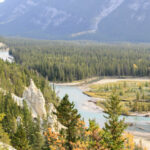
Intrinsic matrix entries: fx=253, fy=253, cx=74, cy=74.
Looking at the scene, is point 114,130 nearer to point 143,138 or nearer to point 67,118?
point 67,118

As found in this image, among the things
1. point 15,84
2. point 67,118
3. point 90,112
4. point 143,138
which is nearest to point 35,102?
point 15,84

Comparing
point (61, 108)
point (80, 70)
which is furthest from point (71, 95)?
point (61, 108)

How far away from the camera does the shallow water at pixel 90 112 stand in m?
84.4

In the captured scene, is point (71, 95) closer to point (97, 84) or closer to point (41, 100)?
point (97, 84)

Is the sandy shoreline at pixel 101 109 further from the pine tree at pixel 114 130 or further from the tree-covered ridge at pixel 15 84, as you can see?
the pine tree at pixel 114 130

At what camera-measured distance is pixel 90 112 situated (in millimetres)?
101125

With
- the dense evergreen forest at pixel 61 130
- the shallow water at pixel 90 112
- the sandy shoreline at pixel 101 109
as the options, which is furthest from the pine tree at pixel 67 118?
the shallow water at pixel 90 112

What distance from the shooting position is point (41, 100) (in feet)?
247

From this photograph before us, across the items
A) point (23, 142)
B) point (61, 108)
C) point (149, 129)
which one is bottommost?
point (149, 129)

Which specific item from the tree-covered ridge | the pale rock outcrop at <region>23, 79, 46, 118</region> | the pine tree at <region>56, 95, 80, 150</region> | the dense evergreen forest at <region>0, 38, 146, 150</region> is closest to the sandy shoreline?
the dense evergreen forest at <region>0, 38, 146, 150</region>

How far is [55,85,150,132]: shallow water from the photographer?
84.4 m

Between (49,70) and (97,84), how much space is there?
36.2 meters

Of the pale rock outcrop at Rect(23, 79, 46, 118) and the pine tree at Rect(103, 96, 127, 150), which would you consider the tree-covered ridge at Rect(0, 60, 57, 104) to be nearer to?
the pale rock outcrop at Rect(23, 79, 46, 118)

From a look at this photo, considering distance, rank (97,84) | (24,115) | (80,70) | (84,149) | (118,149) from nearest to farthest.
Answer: (84,149)
(118,149)
(24,115)
(97,84)
(80,70)
